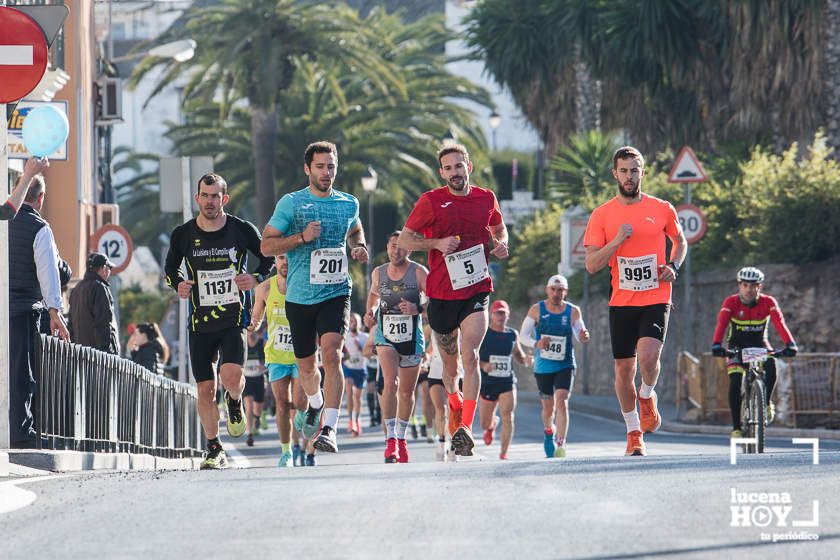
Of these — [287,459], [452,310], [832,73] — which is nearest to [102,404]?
[287,459]

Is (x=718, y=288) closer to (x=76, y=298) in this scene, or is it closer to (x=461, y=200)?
(x=76, y=298)

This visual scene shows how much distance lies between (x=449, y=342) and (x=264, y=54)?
87.8ft

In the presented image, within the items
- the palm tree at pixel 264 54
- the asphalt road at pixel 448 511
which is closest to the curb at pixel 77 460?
the asphalt road at pixel 448 511

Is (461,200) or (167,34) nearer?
(461,200)

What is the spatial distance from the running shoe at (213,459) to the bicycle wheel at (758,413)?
556 centimetres

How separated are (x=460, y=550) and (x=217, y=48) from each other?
3310 centimetres

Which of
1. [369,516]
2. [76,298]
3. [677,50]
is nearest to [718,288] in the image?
[677,50]

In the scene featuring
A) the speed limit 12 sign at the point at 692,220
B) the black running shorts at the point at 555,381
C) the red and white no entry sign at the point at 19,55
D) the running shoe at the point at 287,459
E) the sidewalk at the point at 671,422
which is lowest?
the sidewalk at the point at 671,422

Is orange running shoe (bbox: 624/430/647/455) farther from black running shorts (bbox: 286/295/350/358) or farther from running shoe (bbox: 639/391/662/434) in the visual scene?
black running shorts (bbox: 286/295/350/358)

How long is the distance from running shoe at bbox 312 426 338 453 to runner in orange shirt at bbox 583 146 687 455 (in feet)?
6.80

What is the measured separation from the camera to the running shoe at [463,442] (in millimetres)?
12406

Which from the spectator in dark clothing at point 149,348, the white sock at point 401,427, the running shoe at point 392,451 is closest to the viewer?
the running shoe at point 392,451

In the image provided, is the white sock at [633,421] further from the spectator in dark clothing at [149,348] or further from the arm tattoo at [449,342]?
the spectator in dark clothing at [149,348]

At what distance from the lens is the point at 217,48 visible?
39.6m
